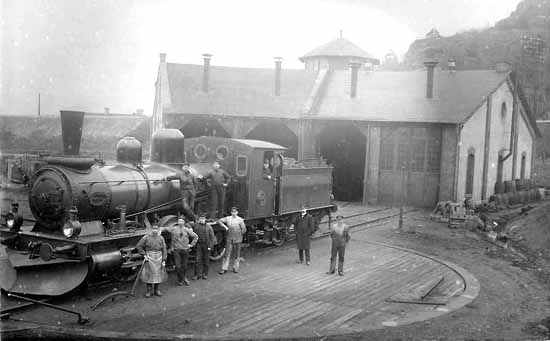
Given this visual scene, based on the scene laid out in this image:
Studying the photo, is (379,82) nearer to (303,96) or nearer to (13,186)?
(303,96)

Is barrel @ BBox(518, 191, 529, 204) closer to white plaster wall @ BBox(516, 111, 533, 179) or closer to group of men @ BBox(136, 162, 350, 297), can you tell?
white plaster wall @ BBox(516, 111, 533, 179)

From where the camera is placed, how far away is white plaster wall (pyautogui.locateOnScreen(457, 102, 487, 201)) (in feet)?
84.2

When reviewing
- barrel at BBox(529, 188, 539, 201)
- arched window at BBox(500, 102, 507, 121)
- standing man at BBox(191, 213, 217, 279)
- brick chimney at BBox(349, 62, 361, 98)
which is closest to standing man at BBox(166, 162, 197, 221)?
standing man at BBox(191, 213, 217, 279)

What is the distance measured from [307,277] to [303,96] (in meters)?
18.6

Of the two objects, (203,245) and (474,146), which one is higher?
(474,146)

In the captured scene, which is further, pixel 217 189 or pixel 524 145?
pixel 524 145

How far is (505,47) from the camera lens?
5728 cm

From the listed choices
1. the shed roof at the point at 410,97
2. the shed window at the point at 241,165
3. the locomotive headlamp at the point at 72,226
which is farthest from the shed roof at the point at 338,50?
the locomotive headlamp at the point at 72,226

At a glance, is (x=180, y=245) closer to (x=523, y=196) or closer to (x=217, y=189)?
(x=217, y=189)

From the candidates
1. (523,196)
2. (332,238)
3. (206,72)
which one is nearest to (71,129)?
(332,238)

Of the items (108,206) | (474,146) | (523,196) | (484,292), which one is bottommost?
(484,292)

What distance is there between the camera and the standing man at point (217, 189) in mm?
12914

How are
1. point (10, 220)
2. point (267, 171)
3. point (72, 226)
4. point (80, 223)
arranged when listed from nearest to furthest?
point (72, 226), point (80, 223), point (10, 220), point (267, 171)

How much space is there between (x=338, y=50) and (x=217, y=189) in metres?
37.2
